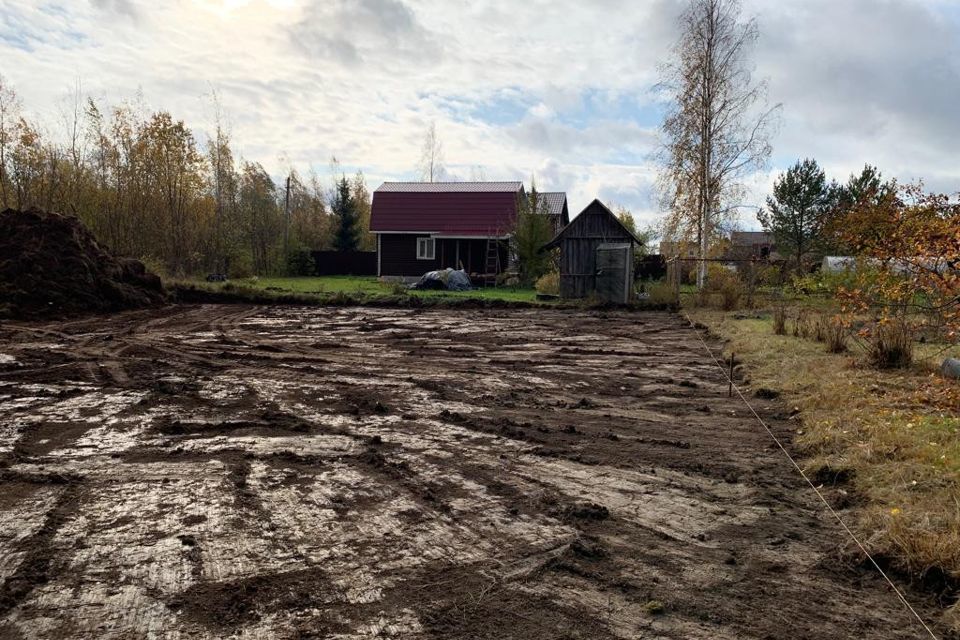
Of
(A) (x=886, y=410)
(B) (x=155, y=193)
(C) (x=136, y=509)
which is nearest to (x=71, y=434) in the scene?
(C) (x=136, y=509)

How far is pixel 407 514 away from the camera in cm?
420

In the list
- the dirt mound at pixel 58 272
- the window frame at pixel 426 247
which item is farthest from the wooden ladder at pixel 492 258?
the dirt mound at pixel 58 272

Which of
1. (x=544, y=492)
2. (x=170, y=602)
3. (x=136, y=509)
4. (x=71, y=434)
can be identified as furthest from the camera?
(x=71, y=434)

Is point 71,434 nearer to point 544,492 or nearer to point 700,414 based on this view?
point 544,492

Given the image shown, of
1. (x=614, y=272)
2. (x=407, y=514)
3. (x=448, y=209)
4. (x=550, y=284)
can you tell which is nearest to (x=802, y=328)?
(x=614, y=272)

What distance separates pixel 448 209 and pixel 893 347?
29.2 m

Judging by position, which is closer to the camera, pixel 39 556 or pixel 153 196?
pixel 39 556

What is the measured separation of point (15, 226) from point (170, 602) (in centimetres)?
1806

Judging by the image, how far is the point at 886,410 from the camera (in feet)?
20.5

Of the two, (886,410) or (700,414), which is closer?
(886,410)

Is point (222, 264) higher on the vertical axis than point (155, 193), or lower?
lower

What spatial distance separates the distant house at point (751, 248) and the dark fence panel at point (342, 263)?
2038 centimetres

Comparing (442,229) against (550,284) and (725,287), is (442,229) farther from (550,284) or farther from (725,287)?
(725,287)

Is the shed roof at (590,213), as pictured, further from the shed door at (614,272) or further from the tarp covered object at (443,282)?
the tarp covered object at (443,282)
